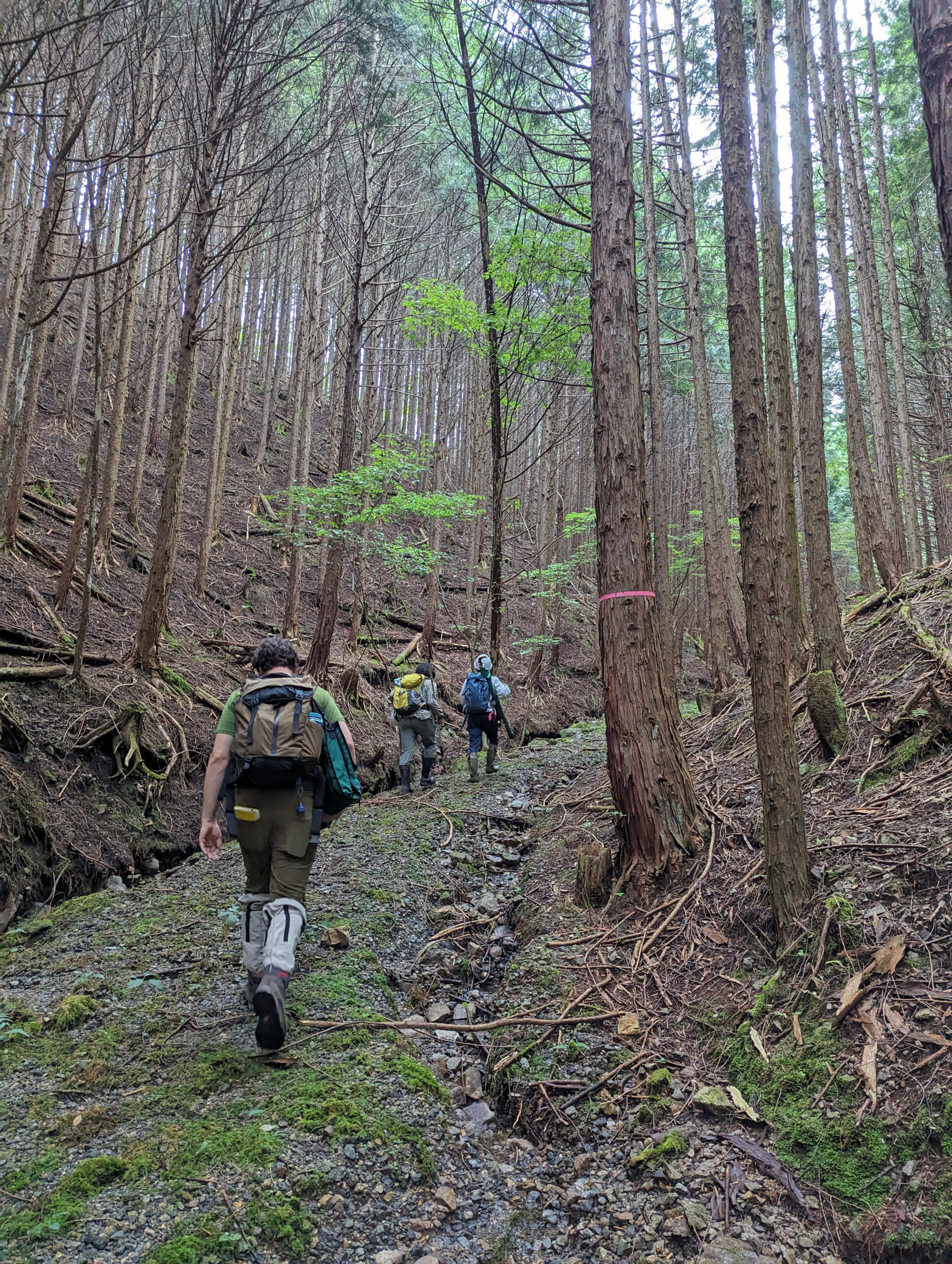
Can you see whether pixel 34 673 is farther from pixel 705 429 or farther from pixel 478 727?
pixel 705 429

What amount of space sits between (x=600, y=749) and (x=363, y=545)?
5.12 m

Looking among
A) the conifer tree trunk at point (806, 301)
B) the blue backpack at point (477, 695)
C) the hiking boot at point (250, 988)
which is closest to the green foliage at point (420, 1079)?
the hiking boot at point (250, 988)

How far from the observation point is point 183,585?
1369 centimetres

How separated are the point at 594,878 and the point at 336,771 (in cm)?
229

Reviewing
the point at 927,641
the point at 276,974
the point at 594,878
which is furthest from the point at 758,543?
the point at 276,974

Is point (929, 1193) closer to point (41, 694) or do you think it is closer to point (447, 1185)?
point (447, 1185)

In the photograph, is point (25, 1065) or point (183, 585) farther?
point (183, 585)

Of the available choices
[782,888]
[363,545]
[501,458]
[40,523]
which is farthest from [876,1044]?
[40,523]

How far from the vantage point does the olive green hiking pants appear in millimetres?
3715

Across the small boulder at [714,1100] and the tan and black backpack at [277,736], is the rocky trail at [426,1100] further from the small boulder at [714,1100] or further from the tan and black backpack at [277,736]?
the tan and black backpack at [277,736]

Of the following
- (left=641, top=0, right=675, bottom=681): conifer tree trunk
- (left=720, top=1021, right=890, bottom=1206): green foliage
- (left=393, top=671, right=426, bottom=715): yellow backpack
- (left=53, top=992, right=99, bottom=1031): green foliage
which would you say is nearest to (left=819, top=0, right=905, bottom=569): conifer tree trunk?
(left=641, top=0, right=675, bottom=681): conifer tree trunk

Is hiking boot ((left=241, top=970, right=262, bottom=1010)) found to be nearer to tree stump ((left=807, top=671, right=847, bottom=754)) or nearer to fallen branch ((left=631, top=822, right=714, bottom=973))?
fallen branch ((left=631, top=822, right=714, bottom=973))

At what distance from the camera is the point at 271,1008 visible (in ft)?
10.9

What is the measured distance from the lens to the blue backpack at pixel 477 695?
9.70 m
